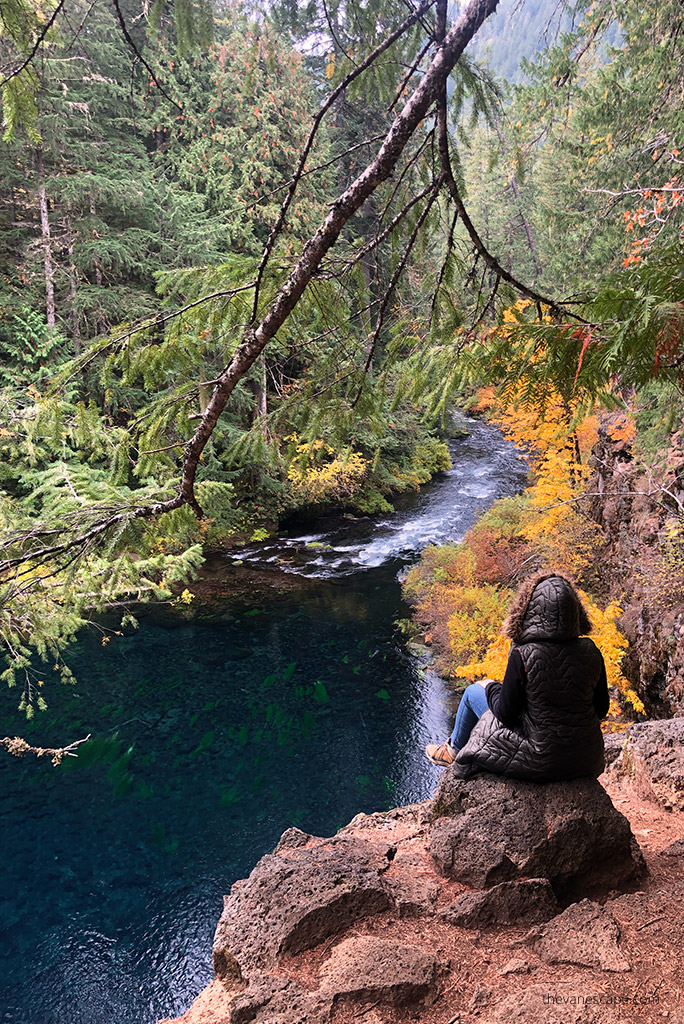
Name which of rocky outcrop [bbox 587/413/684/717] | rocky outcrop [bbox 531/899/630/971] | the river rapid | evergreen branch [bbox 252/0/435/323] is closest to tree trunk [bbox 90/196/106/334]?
the river rapid

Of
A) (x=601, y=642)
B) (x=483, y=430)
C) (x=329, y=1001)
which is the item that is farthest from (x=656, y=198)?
(x=483, y=430)

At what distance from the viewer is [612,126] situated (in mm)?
10852

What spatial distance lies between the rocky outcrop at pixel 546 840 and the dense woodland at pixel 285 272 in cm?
229

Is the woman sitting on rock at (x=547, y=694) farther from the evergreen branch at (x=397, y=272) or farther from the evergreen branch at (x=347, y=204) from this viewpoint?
the evergreen branch at (x=347, y=204)

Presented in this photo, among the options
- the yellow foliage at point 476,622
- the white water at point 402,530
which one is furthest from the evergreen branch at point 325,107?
the white water at point 402,530

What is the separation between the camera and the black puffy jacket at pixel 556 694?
313 cm

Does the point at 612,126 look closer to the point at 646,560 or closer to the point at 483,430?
the point at 646,560

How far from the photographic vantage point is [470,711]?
13.3 ft

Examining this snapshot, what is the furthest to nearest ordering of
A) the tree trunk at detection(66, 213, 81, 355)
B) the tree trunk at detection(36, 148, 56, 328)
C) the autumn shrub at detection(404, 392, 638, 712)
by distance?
the tree trunk at detection(66, 213, 81, 355) → the tree trunk at detection(36, 148, 56, 328) → the autumn shrub at detection(404, 392, 638, 712)

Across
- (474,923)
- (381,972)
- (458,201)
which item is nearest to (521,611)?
(474,923)

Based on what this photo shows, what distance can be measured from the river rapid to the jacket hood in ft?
16.3

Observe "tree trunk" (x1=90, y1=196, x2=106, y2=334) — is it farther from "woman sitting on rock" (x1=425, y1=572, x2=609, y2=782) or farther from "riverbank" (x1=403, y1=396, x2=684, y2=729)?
"woman sitting on rock" (x1=425, y1=572, x2=609, y2=782)

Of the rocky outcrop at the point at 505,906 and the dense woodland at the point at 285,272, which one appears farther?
the rocky outcrop at the point at 505,906

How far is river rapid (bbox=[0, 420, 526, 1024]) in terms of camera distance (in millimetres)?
5645
